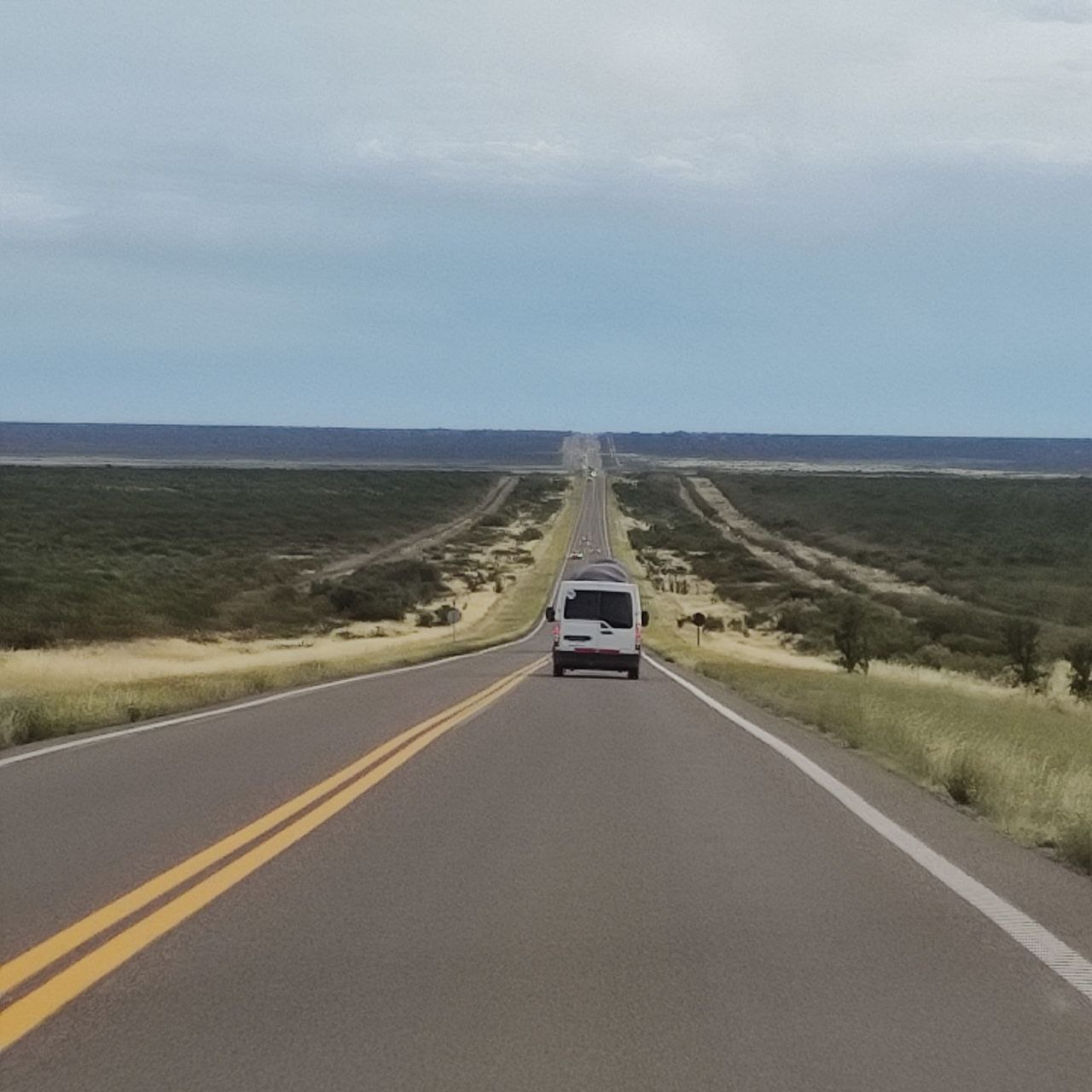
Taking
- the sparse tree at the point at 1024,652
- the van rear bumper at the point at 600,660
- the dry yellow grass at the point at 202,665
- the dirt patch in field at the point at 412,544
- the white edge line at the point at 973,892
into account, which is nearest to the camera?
the white edge line at the point at 973,892

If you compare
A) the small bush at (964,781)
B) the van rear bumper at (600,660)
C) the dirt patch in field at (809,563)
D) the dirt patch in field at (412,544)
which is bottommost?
the dirt patch in field at (412,544)

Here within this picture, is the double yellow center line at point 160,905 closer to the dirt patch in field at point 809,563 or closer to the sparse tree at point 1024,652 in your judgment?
the sparse tree at point 1024,652

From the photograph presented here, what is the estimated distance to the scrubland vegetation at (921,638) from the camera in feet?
46.0

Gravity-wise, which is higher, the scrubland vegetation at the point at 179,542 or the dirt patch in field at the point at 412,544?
the scrubland vegetation at the point at 179,542

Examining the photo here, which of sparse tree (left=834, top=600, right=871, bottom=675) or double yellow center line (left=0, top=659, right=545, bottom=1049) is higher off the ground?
double yellow center line (left=0, top=659, right=545, bottom=1049)

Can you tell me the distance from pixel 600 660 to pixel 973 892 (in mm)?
24431

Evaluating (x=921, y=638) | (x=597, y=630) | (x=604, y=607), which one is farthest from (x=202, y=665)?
(x=921, y=638)

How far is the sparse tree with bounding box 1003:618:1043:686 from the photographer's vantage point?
42.3m

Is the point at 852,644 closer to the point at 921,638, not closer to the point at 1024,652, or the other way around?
the point at 1024,652

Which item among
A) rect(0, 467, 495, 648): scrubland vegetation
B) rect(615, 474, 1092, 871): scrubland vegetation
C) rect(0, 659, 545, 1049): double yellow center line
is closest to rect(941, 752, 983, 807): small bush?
rect(615, 474, 1092, 871): scrubland vegetation

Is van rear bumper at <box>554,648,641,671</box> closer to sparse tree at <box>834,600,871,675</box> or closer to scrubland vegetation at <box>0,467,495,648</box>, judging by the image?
sparse tree at <box>834,600,871,675</box>

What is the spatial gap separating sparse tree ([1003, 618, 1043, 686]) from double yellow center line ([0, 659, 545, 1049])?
30.9m

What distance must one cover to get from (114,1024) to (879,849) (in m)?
5.51

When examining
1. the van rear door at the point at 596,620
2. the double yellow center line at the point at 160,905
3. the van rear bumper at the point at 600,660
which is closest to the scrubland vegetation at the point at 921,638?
the van rear bumper at the point at 600,660
